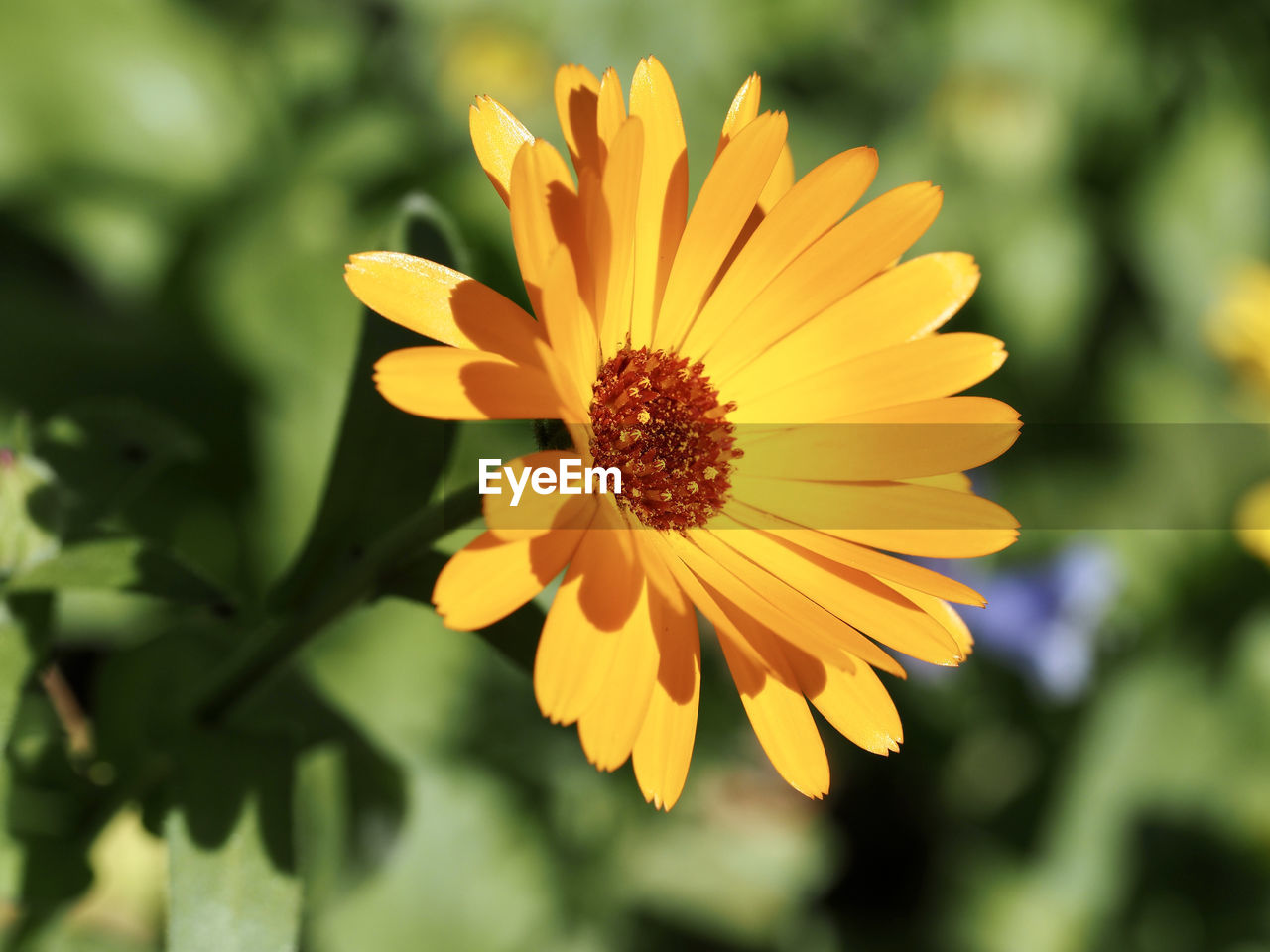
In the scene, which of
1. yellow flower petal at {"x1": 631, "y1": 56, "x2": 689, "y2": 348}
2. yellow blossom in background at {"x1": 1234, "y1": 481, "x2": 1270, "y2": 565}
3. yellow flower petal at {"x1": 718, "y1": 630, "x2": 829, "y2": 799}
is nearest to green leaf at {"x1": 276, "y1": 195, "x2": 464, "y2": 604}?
yellow flower petal at {"x1": 631, "y1": 56, "x2": 689, "y2": 348}

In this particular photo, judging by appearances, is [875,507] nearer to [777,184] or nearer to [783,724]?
[783,724]

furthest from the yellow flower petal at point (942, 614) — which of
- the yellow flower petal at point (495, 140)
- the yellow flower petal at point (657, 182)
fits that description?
the yellow flower petal at point (495, 140)

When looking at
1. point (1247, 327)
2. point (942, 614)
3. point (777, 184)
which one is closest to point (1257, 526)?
point (1247, 327)

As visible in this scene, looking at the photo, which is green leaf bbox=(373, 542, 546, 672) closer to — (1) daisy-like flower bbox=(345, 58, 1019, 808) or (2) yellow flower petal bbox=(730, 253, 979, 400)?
(1) daisy-like flower bbox=(345, 58, 1019, 808)

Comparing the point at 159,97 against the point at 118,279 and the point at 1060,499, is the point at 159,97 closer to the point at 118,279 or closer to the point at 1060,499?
the point at 118,279

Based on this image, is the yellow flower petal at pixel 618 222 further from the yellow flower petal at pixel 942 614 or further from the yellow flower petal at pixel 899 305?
the yellow flower petal at pixel 942 614
